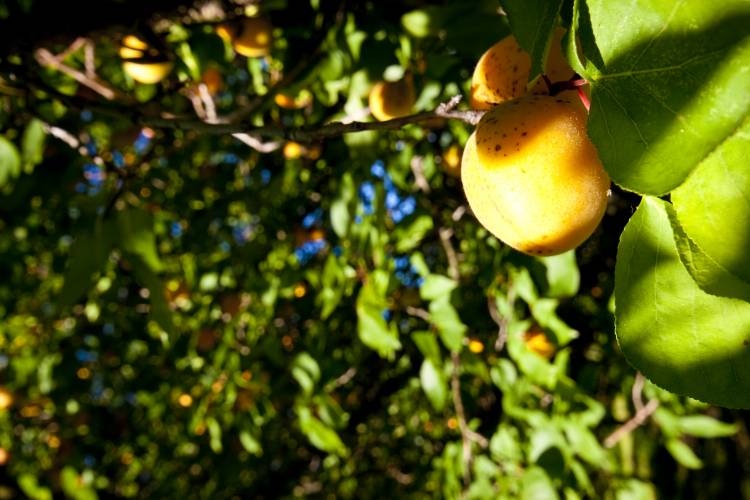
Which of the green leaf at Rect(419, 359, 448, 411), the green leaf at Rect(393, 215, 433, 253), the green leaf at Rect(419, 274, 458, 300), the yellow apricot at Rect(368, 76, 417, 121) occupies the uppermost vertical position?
the yellow apricot at Rect(368, 76, 417, 121)

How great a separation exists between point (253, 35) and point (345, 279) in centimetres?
71

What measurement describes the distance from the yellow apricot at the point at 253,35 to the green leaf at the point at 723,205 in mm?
A: 1313

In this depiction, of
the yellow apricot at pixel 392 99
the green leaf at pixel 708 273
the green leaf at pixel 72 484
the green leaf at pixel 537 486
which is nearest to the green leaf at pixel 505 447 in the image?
the green leaf at pixel 537 486

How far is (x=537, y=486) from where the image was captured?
1533mm

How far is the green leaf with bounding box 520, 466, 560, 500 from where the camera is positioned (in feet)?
4.99

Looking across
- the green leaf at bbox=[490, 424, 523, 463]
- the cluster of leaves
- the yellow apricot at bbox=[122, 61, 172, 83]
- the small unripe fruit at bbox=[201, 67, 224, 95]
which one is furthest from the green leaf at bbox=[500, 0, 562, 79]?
the small unripe fruit at bbox=[201, 67, 224, 95]

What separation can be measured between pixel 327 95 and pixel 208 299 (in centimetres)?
113

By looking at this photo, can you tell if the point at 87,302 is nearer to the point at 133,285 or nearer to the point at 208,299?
the point at 133,285

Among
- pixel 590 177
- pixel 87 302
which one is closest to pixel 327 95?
pixel 590 177

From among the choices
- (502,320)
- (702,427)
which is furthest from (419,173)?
(702,427)

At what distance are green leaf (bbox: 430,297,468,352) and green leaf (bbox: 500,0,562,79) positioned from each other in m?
0.95

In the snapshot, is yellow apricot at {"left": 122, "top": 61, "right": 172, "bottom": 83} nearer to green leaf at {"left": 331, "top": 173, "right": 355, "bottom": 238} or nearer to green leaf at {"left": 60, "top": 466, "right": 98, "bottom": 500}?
green leaf at {"left": 331, "top": 173, "right": 355, "bottom": 238}

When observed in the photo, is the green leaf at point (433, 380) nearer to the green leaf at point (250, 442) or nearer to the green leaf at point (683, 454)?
the green leaf at point (250, 442)

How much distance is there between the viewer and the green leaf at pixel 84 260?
0.92 m
